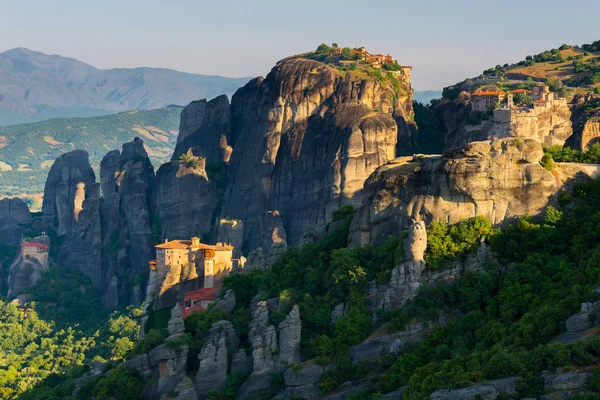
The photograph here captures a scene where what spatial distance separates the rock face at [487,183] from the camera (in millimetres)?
59406

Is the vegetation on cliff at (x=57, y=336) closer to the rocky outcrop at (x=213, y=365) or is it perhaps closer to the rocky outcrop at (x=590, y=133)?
the rocky outcrop at (x=213, y=365)

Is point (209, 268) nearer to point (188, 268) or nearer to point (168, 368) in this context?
point (188, 268)

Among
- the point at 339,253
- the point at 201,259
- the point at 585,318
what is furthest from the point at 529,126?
the point at 585,318

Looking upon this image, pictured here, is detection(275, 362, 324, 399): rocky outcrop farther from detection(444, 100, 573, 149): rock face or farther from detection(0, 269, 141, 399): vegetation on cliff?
detection(444, 100, 573, 149): rock face

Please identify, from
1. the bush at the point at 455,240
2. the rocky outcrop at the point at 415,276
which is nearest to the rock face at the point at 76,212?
the rocky outcrop at the point at 415,276

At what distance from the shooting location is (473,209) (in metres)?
59.8

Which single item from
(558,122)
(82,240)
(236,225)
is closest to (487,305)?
(558,122)

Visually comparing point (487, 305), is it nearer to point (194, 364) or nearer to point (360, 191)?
point (194, 364)

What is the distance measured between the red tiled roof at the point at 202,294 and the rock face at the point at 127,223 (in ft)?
135

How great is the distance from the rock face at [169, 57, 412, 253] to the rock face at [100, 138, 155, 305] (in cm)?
817

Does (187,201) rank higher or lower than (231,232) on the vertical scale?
higher

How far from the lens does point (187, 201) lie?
397 feet

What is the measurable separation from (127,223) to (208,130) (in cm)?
1334

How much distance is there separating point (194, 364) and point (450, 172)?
18.1m
